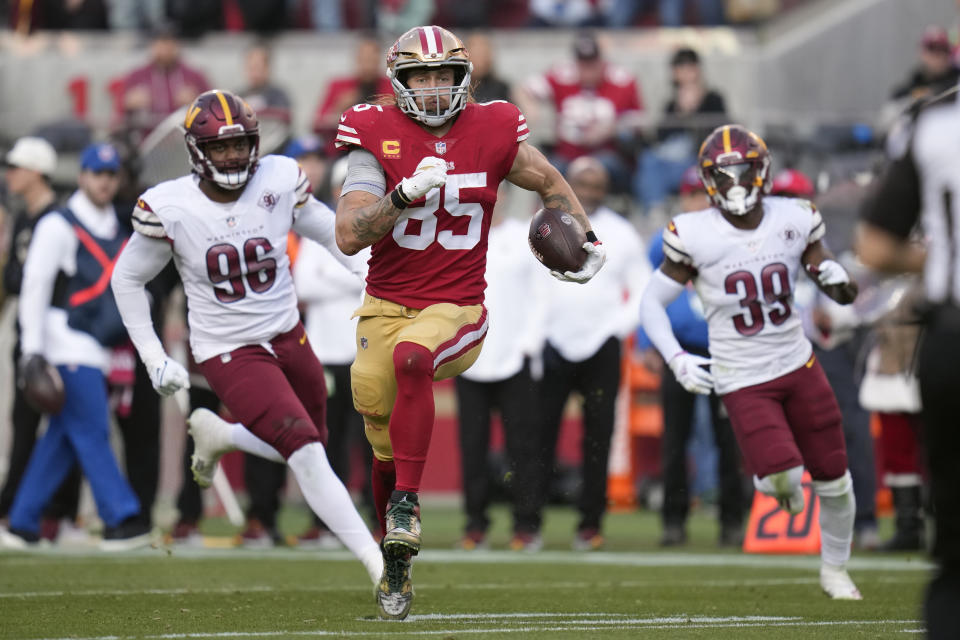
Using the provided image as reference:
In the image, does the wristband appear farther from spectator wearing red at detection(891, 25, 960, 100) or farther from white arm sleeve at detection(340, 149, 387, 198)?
spectator wearing red at detection(891, 25, 960, 100)

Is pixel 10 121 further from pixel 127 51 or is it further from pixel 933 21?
pixel 933 21

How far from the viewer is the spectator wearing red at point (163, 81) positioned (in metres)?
13.2

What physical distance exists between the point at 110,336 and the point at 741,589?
3930 millimetres

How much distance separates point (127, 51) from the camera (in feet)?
49.3

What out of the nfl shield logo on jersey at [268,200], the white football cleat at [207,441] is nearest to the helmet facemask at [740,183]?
Result: the nfl shield logo on jersey at [268,200]

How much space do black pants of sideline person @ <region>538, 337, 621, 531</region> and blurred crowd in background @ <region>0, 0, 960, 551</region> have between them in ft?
0.05

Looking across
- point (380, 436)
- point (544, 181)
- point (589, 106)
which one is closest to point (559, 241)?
point (544, 181)

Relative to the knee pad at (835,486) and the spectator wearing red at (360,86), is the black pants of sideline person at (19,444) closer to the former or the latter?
the spectator wearing red at (360,86)

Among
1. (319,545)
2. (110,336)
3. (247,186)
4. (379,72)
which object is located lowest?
(319,545)

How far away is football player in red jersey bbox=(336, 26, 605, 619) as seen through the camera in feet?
18.6

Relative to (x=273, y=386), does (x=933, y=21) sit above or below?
above

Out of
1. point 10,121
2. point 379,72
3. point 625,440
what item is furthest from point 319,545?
point 10,121

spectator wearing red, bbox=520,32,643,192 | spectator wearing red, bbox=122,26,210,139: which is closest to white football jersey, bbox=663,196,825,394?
spectator wearing red, bbox=520,32,643,192

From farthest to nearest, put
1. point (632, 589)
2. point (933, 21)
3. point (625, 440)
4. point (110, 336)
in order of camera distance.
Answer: point (933, 21) < point (625, 440) < point (110, 336) < point (632, 589)
